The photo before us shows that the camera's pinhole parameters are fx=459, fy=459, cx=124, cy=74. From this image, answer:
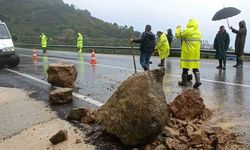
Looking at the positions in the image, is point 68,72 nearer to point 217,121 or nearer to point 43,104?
point 43,104

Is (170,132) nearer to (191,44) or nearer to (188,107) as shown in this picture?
(188,107)

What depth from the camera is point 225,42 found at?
61.2 feet

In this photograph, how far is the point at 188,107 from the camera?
753 cm

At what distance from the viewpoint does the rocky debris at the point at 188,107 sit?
7.46 metres

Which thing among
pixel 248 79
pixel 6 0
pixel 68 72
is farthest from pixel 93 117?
pixel 6 0

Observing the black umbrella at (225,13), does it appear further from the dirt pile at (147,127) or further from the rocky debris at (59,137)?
the rocky debris at (59,137)

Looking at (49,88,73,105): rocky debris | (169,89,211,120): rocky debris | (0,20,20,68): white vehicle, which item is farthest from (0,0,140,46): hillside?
(169,89,211,120): rocky debris

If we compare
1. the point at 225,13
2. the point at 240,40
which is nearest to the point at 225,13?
the point at 225,13

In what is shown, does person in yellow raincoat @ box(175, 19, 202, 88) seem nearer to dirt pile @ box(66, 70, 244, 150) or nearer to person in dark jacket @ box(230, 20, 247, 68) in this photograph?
dirt pile @ box(66, 70, 244, 150)

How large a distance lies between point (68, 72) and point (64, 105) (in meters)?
2.33

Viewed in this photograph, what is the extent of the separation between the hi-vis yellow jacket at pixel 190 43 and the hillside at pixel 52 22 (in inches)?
2602

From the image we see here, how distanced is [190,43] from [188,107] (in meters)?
4.09

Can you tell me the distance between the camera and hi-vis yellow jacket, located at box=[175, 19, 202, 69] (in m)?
11.3

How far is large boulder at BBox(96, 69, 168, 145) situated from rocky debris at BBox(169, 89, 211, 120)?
0.83 m
